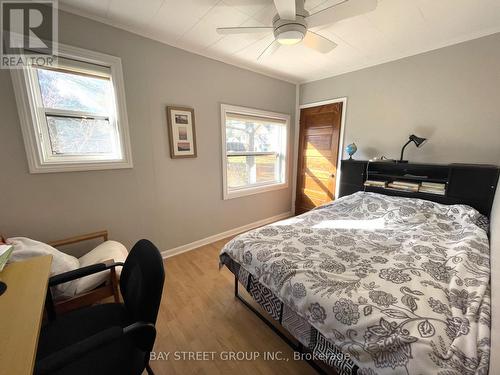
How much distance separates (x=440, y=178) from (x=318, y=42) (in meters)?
1.99

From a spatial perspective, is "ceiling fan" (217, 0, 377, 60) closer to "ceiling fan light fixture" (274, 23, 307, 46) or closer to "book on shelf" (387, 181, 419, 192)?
"ceiling fan light fixture" (274, 23, 307, 46)

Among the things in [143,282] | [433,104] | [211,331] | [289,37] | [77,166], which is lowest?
[211,331]

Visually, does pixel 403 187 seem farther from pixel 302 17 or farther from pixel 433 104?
pixel 302 17

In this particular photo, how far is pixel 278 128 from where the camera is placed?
3658mm

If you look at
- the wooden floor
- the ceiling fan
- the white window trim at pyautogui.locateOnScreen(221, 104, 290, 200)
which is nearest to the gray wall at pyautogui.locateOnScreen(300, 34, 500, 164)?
the white window trim at pyautogui.locateOnScreen(221, 104, 290, 200)

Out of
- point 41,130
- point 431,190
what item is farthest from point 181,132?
point 431,190

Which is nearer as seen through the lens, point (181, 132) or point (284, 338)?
point (284, 338)

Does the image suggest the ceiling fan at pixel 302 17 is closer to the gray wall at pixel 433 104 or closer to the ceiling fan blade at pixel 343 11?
the ceiling fan blade at pixel 343 11

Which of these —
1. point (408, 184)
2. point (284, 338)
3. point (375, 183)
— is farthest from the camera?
point (375, 183)

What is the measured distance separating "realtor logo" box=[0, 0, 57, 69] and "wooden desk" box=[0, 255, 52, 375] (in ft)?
5.16

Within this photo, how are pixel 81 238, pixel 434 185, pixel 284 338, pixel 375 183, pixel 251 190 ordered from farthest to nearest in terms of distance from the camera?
1. pixel 251 190
2. pixel 375 183
3. pixel 434 185
4. pixel 81 238
5. pixel 284 338

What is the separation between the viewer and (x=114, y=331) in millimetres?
774

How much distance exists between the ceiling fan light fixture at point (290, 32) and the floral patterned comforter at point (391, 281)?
159cm

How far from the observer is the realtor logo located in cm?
153
